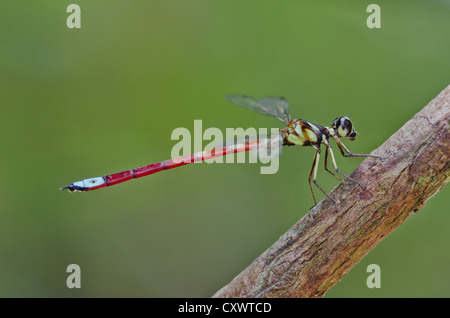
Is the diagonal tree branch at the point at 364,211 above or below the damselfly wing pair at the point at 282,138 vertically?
below

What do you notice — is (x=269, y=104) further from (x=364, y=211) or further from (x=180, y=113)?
(x=180, y=113)

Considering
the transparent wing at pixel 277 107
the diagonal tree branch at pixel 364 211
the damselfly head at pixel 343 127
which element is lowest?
the diagonal tree branch at pixel 364 211

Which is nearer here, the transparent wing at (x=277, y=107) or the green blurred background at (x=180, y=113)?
the transparent wing at (x=277, y=107)

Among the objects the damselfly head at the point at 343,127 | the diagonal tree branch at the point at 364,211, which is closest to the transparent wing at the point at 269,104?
the damselfly head at the point at 343,127

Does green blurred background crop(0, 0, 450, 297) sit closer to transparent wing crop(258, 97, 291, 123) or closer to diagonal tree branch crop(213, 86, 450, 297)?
transparent wing crop(258, 97, 291, 123)

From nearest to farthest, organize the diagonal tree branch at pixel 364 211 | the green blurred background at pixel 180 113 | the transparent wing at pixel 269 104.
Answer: the diagonal tree branch at pixel 364 211
the transparent wing at pixel 269 104
the green blurred background at pixel 180 113

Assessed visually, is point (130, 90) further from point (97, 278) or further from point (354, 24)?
point (354, 24)

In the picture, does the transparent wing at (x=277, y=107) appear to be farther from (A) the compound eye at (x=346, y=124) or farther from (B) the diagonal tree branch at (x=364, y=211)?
(B) the diagonal tree branch at (x=364, y=211)

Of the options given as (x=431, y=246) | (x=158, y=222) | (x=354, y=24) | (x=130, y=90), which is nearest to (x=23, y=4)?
(x=130, y=90)
